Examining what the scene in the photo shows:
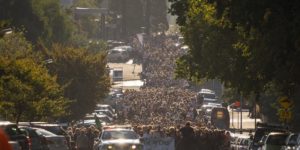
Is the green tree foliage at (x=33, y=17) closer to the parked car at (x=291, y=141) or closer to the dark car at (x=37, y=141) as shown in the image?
the dark car at (x=37, y=141)

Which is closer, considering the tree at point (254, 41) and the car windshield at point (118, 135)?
the tree at point (254, 41)

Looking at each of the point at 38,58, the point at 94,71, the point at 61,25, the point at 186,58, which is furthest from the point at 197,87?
the point at 186,58

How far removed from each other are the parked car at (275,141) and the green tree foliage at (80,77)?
1665 inches

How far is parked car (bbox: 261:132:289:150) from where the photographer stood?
37.1 meters

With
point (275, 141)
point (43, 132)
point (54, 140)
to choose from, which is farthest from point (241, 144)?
point (275, 141)

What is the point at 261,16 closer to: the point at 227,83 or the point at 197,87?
the point at 227,83

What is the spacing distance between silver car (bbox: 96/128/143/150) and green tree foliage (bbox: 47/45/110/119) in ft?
111

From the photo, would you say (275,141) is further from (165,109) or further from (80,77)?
(165,109)

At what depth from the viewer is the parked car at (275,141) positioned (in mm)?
37094

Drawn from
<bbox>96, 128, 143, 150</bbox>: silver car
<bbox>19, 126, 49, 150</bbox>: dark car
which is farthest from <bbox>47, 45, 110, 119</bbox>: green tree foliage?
<bbox>19, 126, 49, 150</bbox>: dark car

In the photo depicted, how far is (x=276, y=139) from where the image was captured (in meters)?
37.8

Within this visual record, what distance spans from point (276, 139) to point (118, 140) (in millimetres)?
8522

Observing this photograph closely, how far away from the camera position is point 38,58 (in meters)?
72.6

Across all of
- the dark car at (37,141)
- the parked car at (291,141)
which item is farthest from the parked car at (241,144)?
the parked car at (291,141)
